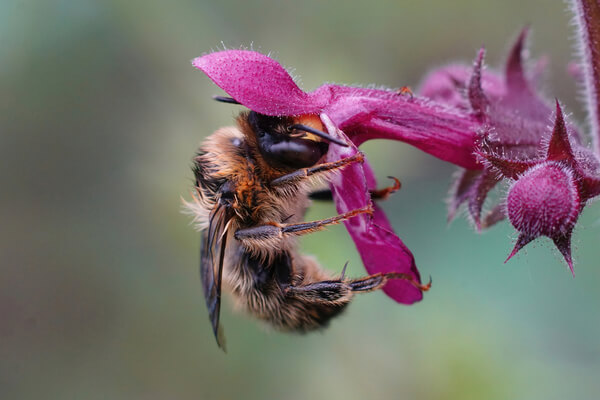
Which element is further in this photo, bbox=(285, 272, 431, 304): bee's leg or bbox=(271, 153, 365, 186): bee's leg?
bbox=(285, 272, 431, 304): bee's leg

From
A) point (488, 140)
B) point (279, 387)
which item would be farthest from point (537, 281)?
point (488, 140)

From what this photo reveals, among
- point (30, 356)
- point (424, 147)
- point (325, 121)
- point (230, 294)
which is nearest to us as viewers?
point (325, 121)

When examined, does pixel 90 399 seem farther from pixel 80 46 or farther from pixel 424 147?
pixel 424 147

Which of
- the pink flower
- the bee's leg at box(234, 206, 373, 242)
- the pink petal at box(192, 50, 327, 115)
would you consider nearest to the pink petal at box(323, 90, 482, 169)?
the pink flower

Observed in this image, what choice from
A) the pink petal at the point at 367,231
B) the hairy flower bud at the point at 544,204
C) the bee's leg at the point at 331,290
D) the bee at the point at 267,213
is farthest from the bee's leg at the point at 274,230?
the hairy flower bud at the point at 544,204

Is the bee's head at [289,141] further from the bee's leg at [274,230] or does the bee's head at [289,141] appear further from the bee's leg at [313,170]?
the bee's leg at [274,230]

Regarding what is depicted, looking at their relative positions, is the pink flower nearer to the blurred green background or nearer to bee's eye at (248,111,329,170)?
bee's eye at (248,111,329,170)
